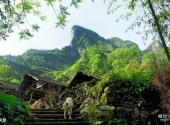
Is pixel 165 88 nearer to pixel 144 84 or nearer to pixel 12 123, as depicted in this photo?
pixel 144 84

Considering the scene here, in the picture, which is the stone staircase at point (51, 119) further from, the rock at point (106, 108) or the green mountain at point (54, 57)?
the green mountain at point (54, 57)

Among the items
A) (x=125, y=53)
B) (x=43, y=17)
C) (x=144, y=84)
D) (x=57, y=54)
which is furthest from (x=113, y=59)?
(x=57, y=54)

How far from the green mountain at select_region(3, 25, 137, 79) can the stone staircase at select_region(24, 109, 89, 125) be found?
6044 cm

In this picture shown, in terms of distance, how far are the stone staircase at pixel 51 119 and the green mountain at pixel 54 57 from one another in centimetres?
6044

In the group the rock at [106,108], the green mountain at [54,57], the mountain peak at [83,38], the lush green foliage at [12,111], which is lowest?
the lush green foliage at [12,111]

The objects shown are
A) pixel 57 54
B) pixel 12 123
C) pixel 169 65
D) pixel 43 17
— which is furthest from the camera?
pixel 57 54

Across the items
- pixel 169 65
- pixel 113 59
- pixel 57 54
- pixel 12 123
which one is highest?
pixel 57 54


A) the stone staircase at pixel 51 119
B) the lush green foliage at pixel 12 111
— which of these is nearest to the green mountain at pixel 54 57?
the stone staircase at pixel 51 119

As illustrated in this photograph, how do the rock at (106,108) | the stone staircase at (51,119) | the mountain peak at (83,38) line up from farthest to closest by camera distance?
the mountain peak at (83,38)
the rock at (106,108)
the stone staircase at (51,119)

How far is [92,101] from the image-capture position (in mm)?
15805

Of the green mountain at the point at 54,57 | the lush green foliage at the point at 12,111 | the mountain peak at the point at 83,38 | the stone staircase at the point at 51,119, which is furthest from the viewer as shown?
the mountain peak at the point at 83,38

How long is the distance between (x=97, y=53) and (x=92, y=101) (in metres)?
40.2

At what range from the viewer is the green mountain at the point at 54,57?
3367 inches

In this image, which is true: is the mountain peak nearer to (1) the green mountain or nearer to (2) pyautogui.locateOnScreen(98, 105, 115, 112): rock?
(1) the green mountain
